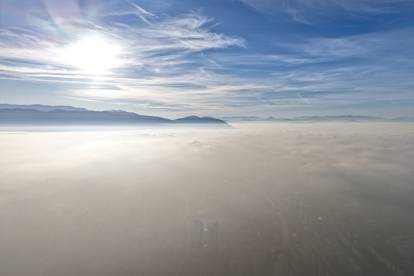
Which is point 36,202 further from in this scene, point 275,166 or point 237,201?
point 275,166

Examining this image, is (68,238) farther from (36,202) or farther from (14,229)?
(36,202)

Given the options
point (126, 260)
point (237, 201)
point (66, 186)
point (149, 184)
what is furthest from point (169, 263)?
point (66, 186)

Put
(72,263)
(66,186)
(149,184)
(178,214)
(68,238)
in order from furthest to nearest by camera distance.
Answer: (149,184), (66,186), (178,214), (68,238), (72,263)

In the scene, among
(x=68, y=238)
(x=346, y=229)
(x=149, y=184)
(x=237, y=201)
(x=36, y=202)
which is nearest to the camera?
(x=68, y=238)

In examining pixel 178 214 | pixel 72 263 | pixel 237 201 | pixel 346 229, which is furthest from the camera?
pixel 237 201

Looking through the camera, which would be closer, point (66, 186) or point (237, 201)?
point (237, 201)

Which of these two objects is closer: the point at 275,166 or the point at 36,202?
the point at 36,202

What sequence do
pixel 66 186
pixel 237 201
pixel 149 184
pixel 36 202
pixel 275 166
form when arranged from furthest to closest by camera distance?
pixel 275 166 < pixel 149 184 < pixel 66 186 < pixel 237 201 < pixel 36 202

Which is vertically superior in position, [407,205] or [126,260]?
[407,205]

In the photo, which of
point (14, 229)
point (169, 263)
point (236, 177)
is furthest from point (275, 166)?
point (14, 229)
